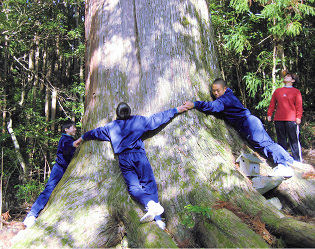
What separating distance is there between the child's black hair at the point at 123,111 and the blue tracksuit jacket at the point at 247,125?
1027 mm

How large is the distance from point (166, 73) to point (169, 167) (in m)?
1.35

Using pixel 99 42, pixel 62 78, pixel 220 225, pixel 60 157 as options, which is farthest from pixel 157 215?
pixel 62 78

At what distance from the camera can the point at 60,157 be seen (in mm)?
4066

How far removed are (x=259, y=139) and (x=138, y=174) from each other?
1949mm

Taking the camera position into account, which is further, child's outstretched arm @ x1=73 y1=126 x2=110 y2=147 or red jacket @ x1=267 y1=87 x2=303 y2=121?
red jacket @ x1=267 y1=87 x2=303 y2=121

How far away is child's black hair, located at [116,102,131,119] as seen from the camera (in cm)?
317

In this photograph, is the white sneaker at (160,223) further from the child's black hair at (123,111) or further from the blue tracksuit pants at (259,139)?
the blue tracksuit pants at (259,139)

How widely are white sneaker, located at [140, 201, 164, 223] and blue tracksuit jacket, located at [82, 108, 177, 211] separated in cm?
27

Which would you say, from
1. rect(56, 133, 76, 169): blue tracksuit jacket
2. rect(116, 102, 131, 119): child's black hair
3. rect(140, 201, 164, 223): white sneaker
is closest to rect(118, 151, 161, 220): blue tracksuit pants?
rect(140, 201, 164, 223): white sneaker

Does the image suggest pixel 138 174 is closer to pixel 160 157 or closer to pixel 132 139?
pixel 160 157

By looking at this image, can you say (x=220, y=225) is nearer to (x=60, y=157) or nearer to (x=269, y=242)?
(x=269, y=242)

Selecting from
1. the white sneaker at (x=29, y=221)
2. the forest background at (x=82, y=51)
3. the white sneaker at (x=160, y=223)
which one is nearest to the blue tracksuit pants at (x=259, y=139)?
the white sneaker at (x=160, y=223)

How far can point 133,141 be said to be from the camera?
10.4 feet

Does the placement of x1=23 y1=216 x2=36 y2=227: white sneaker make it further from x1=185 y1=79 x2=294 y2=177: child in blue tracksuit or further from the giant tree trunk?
x1=185 y1=79 x2=294 y2=177: child in blue tracksuit
